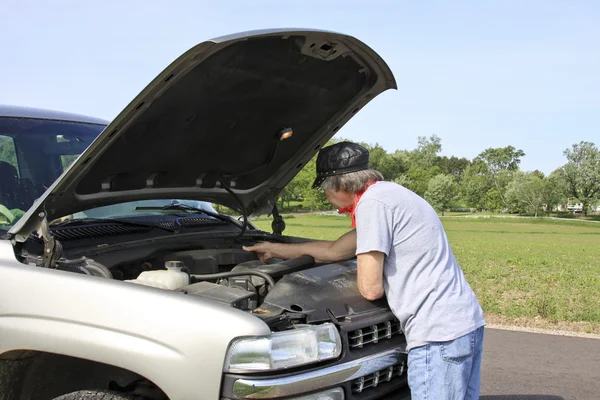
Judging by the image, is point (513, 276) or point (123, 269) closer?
point (123, 269)

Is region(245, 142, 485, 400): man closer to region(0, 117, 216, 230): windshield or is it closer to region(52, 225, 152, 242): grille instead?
region(52, 225, 152, 242): grille

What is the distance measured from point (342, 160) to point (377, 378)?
114cm

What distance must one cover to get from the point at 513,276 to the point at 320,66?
9.84m

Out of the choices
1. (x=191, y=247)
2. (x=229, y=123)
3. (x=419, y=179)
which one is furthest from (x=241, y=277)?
(x=419, y=179)

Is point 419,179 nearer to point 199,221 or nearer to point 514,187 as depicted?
point 514,187

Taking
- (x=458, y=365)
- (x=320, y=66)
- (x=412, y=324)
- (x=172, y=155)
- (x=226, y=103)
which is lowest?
(x=458, y=365)

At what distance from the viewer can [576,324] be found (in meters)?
7.51

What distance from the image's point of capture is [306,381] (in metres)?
2.19

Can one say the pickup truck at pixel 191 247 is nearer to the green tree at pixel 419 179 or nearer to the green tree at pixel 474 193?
the green tree at pixel 419 179

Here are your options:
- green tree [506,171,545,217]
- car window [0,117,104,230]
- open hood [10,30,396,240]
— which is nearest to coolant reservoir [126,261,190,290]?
open hood [10,30,396,240]

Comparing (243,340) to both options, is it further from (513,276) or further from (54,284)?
(513,276)

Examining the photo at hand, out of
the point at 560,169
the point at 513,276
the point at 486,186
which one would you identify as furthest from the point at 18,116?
the point at 486,186

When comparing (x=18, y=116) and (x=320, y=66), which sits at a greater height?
(x=320, y=66)

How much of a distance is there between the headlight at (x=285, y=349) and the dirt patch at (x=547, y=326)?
227 inches
